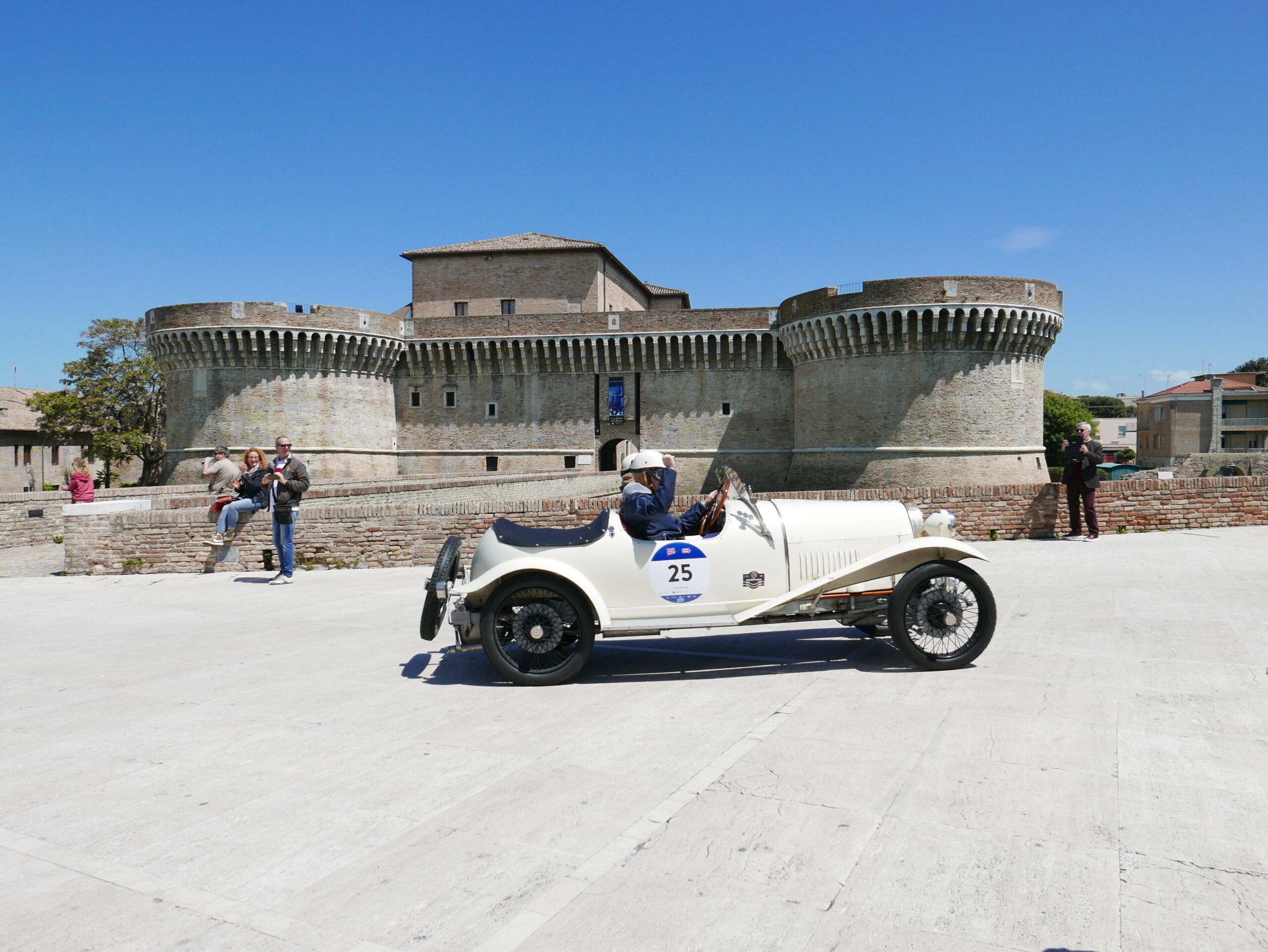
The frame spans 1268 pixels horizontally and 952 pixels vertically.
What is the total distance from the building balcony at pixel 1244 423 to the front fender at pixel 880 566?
74059mm

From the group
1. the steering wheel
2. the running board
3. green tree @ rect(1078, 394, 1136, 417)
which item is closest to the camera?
the running board

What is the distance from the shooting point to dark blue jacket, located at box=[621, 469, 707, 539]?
214 inches

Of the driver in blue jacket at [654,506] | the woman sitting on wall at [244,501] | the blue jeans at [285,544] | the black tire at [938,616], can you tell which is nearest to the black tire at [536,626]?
the driver in blue jacket at [654,506]

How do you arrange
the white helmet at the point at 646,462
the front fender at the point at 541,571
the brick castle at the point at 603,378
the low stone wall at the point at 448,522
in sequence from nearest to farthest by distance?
the front fender at the point at 541,571 → the white helmet at the point at 646,462 → the low stone wall at the point at 448,522 → the brick castle at the point at 603,378

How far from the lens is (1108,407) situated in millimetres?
102812

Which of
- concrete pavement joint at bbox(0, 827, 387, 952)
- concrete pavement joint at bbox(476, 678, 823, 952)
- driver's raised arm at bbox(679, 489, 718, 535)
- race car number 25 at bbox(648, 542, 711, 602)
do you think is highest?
driver's raised arm at bbox(679, 489, 718, 535)

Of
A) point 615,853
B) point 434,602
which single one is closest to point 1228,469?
point 434,602

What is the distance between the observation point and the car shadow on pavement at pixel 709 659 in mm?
5578

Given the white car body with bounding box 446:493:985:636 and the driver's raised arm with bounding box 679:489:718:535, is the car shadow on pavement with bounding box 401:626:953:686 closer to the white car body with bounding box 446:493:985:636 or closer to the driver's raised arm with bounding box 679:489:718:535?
the white car body with bounding box 446:493:985:636

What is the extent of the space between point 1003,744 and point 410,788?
2812 millimetres

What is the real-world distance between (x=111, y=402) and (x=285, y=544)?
127ft

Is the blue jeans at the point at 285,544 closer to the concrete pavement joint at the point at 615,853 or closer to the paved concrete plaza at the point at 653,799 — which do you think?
the paved concrete plaza at the point at 653,799

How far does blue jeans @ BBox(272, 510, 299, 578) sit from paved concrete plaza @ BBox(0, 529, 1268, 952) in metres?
3.83

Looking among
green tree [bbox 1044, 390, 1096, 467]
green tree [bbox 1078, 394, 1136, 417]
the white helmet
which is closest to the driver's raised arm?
the white helmet
